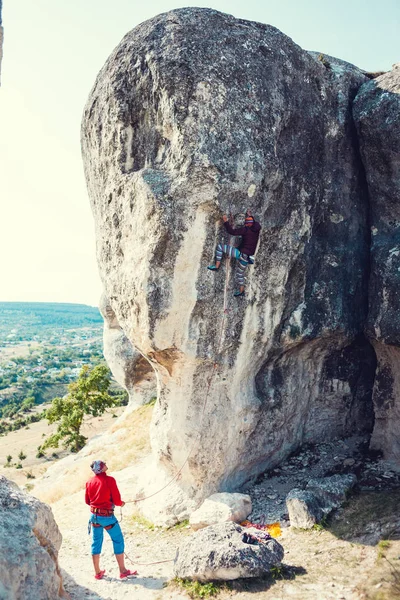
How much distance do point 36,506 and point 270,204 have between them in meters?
8.41

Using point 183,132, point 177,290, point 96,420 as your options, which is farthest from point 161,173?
point 96,420

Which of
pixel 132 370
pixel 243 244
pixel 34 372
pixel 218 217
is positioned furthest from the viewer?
pixel 34 372

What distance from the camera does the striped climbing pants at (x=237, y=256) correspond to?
487 inches

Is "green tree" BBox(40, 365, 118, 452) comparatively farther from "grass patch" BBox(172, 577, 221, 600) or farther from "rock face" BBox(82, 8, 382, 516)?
"grass patch" BBox(172, 577, 221, 600)

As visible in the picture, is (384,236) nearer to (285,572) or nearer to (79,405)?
(285,572)

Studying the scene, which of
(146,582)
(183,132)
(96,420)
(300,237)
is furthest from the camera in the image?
Result: (96,420)

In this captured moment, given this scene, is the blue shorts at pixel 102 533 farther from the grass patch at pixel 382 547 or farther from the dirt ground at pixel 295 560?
the grass patch at pixel 382 547

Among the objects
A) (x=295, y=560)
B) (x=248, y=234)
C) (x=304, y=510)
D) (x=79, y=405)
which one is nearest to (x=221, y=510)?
(x=304, y=510)

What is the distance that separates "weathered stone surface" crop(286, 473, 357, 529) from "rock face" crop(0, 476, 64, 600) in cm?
520

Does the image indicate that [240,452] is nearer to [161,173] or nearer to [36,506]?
[36,506]

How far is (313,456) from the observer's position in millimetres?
14820

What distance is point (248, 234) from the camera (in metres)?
12.4

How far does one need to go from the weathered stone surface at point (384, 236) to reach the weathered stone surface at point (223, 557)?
598 centimetres

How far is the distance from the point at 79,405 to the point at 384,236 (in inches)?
766
